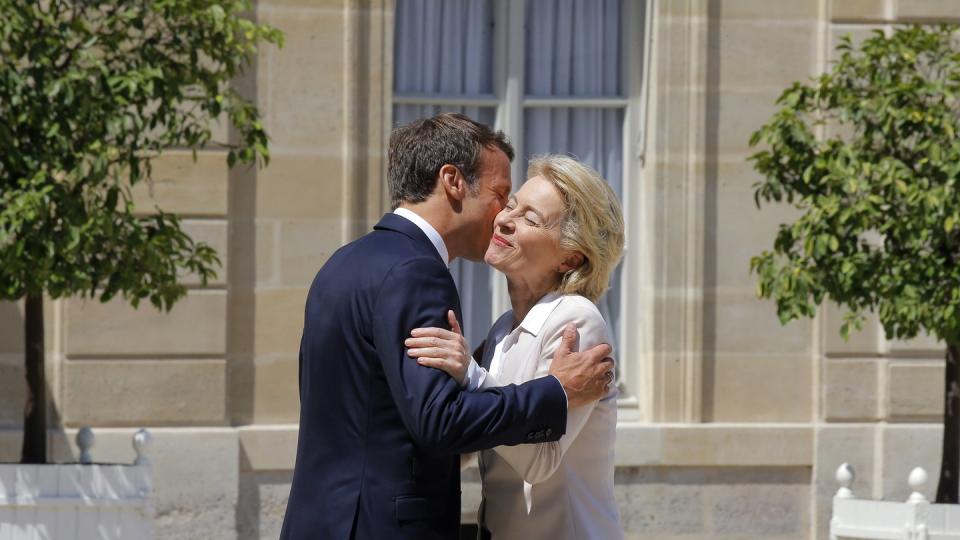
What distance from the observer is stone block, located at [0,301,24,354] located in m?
9.38

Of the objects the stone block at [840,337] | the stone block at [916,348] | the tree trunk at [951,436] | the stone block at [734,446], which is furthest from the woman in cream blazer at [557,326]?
the stone block at [916,348]

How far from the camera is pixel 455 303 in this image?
147 inches

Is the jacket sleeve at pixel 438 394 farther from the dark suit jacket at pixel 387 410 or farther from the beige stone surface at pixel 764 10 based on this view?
the beige stone surface at pixel 764 10

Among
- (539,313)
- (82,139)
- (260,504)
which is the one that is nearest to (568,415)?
(539,313)

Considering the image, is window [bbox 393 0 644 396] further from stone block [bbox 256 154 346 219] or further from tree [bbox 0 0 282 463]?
tree [bbox 0 0 282 463]

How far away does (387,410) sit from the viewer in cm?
367

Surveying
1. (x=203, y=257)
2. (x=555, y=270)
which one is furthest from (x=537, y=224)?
(x=203, y=257)

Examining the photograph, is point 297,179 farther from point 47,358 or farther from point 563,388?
point 563,388

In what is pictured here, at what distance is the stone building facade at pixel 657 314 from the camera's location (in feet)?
31.3

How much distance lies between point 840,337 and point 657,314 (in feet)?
3.73

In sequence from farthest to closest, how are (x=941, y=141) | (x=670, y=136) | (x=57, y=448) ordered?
1. (x=670, y=136)
2. (x=57, y=448)
3. (x=941, y=141)

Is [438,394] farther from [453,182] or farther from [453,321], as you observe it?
[453,182]

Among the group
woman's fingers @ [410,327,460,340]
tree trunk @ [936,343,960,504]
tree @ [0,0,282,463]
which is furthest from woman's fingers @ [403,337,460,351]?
tree trunk @ [936,343,960,504]

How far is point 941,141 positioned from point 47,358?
5.08 meters
